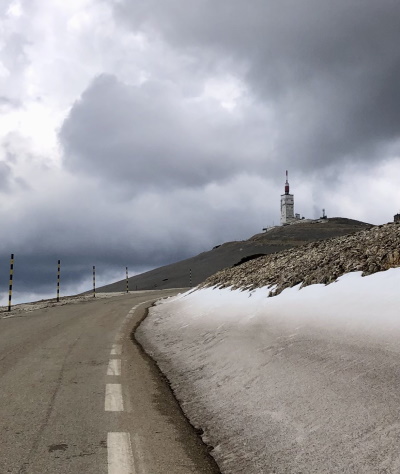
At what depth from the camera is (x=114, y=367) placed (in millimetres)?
5922

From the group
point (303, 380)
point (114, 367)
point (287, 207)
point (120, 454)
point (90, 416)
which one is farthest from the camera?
point (287, 207)

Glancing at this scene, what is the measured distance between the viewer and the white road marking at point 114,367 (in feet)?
18.5

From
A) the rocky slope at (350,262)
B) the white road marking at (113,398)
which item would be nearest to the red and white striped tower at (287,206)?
the rocky slope at (350,262)

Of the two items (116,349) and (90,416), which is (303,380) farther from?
(116,349)

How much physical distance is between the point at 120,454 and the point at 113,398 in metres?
1.39

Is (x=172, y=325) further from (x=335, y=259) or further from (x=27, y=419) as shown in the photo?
(x=27, y=419)

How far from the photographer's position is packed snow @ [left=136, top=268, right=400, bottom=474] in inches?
112

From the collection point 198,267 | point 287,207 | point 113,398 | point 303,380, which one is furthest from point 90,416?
point 287,207

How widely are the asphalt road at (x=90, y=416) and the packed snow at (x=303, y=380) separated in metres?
0.24

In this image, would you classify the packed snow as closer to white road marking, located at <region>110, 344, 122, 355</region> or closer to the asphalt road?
the asphalt road

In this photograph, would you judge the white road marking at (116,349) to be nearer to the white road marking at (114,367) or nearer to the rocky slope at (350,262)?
the white road marking at (114,367)

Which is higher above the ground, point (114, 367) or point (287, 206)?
point (287, 206)

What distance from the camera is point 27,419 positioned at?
3775mm

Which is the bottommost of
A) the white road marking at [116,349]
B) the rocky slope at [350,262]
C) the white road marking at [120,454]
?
the white road marking at [120,454]
